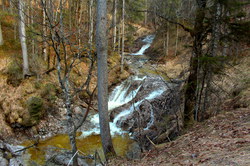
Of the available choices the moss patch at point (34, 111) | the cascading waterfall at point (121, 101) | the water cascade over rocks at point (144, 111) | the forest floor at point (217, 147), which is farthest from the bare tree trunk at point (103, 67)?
the moss patch at point (34, 111)

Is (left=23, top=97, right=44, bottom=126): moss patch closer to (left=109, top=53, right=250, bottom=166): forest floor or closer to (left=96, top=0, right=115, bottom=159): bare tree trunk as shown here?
(left=96, top=0, right=115, bottom=159): bare tree trunk

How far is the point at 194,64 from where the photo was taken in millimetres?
6098

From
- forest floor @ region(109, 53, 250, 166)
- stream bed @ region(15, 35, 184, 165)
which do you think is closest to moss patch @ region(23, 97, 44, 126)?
stream bed @ region(15, 35, 184, 165)

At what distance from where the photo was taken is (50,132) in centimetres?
959

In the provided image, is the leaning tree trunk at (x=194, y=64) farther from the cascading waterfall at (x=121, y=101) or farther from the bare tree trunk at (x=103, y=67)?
the cascading waterfall at (x=121, y=101)

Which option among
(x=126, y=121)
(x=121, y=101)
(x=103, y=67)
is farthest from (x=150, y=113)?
(x=103, y=67)

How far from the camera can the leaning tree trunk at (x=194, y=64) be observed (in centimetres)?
588

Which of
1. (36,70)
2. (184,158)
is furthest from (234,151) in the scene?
(36,70)

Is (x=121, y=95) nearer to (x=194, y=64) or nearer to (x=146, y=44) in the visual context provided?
(x=194, y=64)

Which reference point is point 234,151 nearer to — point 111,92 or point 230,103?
point 230,103

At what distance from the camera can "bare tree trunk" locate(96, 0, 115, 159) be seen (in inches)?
182

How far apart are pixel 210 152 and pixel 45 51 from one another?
12328 mm

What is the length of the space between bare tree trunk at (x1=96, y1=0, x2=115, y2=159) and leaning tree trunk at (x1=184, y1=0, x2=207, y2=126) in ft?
9.64

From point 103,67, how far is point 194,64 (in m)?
3.27
